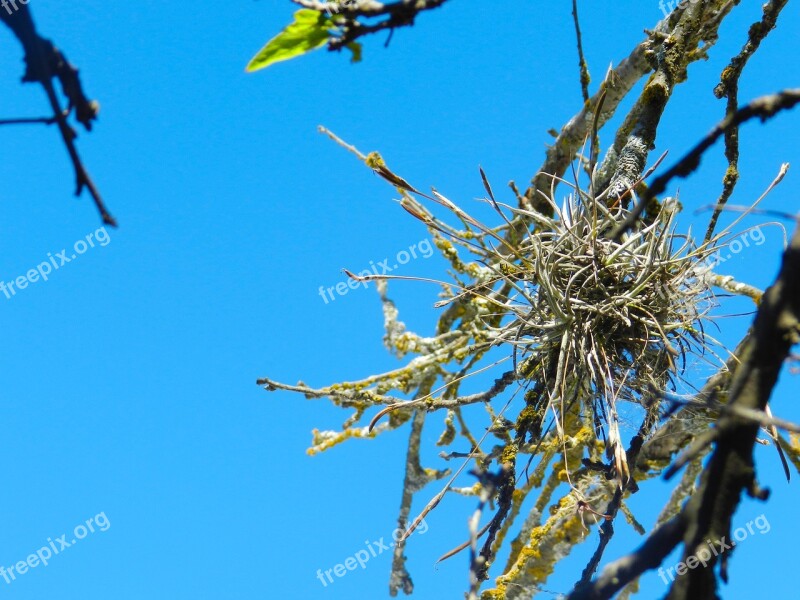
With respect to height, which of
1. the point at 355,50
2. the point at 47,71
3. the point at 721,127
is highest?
the point at 355,50

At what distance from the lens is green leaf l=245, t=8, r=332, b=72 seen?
117cm

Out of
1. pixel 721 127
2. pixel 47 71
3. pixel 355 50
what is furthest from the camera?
pixel 355 50

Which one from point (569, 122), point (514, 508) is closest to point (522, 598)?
point (514, 508)

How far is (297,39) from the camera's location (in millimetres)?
1182

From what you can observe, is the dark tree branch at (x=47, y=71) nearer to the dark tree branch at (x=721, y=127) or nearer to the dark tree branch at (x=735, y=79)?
the dark tree branch at (x=721, y=127)

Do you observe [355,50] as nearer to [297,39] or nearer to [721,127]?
[297,39]

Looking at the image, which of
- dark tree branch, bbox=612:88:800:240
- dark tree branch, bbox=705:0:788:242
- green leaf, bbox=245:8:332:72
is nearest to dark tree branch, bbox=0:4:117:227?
green leaf, bbox=245:8:332:72

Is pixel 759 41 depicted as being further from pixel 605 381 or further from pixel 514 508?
pixel 514 508

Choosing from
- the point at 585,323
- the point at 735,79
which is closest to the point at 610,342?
the point at 585,323

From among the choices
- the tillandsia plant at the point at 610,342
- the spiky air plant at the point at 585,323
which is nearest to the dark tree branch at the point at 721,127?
the tillandsia plant at the point at 610,342

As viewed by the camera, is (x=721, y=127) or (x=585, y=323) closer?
(x=721, y=127)

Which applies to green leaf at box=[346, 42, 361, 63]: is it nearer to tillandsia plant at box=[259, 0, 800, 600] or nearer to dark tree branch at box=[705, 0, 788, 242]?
tillandsia plant at box=[259, 0, 800, 600]

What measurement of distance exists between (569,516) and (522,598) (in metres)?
0.45

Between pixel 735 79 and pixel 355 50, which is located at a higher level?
pixel 735 79
